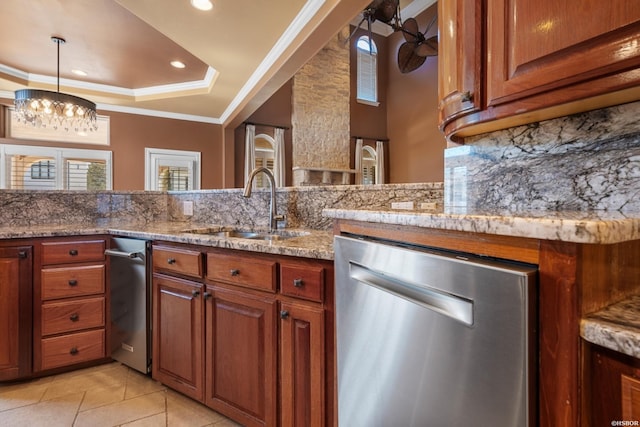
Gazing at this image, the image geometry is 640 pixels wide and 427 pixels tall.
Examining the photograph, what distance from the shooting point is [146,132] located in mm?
5512

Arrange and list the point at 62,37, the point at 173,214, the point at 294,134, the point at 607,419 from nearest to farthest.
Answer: the point at 607,419 < the point at 173,214 < the point at 62,37 < the point at 294,134

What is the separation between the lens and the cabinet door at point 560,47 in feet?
2.38

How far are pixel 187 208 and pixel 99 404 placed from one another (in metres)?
1.52

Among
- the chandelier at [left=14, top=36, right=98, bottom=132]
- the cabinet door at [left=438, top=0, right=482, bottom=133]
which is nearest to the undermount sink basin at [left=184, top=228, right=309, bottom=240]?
the cabinet door at [left=438, top=0, right=482, bottom=133]

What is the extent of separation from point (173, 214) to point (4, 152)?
156 inches

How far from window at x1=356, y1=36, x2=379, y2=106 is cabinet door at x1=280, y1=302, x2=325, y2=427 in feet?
22.6

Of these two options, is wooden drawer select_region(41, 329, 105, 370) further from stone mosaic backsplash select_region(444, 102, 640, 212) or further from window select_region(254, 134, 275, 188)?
window select_region(254, 134, 275, 188)

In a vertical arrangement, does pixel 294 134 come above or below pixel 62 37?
below

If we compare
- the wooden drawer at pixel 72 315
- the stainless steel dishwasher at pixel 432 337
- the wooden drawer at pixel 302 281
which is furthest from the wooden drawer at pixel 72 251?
the stainless steel dishwasher at pixel 432 337

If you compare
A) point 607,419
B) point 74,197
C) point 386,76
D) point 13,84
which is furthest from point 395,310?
point 386,76

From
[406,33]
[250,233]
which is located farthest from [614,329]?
[406,33]

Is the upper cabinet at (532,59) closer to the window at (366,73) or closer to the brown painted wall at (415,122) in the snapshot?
the brown painted wall at (415,122)

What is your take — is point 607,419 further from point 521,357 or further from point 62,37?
point 62,37

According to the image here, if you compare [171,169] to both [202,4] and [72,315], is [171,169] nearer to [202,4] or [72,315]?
[202,4]
